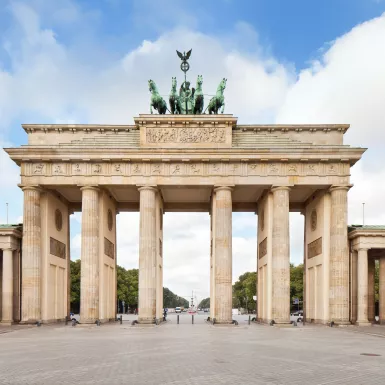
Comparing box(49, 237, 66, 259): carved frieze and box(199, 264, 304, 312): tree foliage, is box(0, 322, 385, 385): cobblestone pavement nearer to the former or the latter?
box(49, 237, 66, 259): carved frieze

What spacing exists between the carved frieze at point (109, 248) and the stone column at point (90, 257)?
13.0 feet

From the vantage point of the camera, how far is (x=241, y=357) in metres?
22.9

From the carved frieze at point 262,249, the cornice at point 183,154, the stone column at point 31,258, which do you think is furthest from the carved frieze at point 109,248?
the carved frieze at point 262,249

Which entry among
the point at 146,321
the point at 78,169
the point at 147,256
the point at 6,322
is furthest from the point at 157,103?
the point at 6,322

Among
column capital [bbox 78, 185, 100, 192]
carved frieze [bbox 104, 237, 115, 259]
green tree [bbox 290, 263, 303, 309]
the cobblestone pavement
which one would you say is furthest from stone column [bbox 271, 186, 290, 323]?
green tree [bbox 290, 263, 303, 309]

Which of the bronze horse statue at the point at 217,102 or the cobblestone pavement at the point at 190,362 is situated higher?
the bronze horse statue at the point at 217,102

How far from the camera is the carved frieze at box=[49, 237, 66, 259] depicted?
5353cm

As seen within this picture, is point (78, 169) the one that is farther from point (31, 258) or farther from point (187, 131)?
point (187, 131)

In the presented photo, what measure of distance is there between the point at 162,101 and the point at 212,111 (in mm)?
5517

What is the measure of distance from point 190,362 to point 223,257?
1131 inches

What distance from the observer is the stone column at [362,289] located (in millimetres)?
49031

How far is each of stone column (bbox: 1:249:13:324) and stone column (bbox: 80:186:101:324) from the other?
7181 millimetres

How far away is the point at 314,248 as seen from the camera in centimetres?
5541

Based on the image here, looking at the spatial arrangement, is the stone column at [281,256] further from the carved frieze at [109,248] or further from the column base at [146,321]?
the carved frieze at [109,248]
